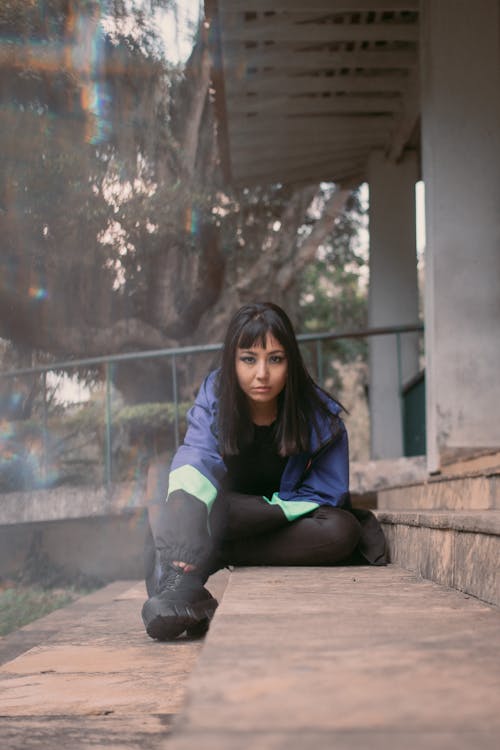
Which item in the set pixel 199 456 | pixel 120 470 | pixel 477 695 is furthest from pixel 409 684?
pixel 120 470

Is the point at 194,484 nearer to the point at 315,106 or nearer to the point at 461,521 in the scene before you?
the point at 461,521

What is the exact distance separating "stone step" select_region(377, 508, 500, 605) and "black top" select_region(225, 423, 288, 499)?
1.43 ft

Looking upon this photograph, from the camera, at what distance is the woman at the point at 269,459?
95.7 inches

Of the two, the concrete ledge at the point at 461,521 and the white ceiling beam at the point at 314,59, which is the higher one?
the white ceiling beam at the point at 314,59

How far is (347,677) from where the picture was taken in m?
0.83

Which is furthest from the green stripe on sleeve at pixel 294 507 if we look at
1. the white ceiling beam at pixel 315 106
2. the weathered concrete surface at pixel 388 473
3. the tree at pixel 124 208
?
the white ceiling beam at pixel 315 106

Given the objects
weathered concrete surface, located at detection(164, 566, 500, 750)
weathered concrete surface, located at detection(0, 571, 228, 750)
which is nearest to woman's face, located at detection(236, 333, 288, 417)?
weathered concrete surface, located at detection(0, 571, 228, 750)

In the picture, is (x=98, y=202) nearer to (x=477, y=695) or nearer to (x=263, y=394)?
(x=263, y=394)

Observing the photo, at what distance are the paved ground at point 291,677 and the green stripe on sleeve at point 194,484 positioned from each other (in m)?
0.21

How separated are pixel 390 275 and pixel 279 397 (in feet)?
15.3

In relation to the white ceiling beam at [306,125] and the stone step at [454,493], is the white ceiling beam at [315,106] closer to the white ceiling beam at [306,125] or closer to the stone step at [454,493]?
the white ceiling beam at [306,125]

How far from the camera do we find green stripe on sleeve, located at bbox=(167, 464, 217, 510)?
2180 millimetres

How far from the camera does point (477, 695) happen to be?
76cm

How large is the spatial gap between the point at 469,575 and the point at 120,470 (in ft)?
15.5
